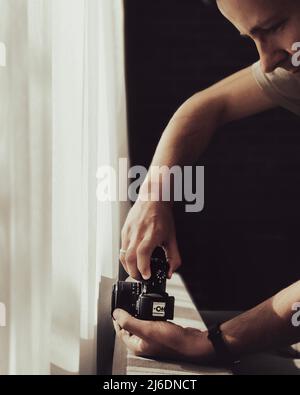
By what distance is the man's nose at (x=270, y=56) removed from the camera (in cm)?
130

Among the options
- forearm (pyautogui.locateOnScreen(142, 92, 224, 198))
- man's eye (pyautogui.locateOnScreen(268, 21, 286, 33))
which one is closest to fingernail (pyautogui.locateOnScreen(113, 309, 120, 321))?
forearm (pyautogui.locateOnScreen(142, 92, 224, 198))

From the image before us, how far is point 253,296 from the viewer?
4.42 feet

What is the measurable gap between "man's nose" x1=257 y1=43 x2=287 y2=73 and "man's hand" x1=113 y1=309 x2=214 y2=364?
69 cm

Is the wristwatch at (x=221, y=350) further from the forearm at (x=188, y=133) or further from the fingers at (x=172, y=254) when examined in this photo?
the forearm at (x=188, y=133)

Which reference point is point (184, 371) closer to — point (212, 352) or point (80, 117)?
point (212, 352)

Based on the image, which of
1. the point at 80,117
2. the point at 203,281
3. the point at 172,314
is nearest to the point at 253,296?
the point at 203,281

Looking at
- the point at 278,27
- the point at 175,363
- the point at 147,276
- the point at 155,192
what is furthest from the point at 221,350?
the point at 278,27

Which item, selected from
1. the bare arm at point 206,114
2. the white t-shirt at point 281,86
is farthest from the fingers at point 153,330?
the white t-shirt at point 281,86

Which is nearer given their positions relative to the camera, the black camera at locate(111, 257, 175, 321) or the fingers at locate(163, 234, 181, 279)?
the black camera at locate(111, 257, 175, 321)

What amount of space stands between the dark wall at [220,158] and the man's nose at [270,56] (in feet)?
0.11

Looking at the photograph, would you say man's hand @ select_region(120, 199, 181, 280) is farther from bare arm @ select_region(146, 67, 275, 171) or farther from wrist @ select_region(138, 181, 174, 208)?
bare arm @ select_region(146, 67, 275, 171)

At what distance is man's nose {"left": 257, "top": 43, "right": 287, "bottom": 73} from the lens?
1.30 meters

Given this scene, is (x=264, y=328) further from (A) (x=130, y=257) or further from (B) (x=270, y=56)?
(B) (x=270, y=56)

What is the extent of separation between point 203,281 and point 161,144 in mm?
383
